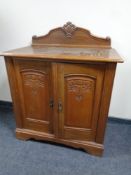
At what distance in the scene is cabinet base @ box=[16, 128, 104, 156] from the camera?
1.48 metres

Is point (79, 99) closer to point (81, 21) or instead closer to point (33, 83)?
point (33, 83)

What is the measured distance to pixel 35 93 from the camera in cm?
147

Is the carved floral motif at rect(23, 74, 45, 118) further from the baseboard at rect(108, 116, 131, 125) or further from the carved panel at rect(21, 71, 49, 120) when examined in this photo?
the baseboard at rect(108, 116, 131, 125)

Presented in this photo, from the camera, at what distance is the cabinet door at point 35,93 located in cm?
137

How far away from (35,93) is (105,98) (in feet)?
1.95

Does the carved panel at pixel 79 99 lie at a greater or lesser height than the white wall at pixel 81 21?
lesser

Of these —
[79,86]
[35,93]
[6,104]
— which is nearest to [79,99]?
[79,86]

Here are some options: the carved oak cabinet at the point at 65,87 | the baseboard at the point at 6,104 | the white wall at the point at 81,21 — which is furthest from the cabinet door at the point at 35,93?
the baseboard at the point at 6,104

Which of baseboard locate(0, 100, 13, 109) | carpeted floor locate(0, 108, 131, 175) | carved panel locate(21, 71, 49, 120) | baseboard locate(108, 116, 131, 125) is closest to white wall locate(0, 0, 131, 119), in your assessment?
baseboard locate(108, 116, 131, 125)

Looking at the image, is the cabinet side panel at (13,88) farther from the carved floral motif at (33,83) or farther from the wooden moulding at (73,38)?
Answer: the wooden moulding at (73,38)

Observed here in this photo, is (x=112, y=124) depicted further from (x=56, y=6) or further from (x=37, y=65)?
(x=56, y=6)

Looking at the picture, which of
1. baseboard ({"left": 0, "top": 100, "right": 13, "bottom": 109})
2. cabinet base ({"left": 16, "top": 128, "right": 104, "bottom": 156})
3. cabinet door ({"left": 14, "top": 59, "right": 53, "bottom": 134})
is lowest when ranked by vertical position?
baseboard ({"left": 0, "top": 100, "right": 13, "bottom": 109})

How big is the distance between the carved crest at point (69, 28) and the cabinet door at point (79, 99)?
52 centimetres

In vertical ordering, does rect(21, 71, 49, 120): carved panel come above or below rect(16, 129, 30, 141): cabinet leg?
above
